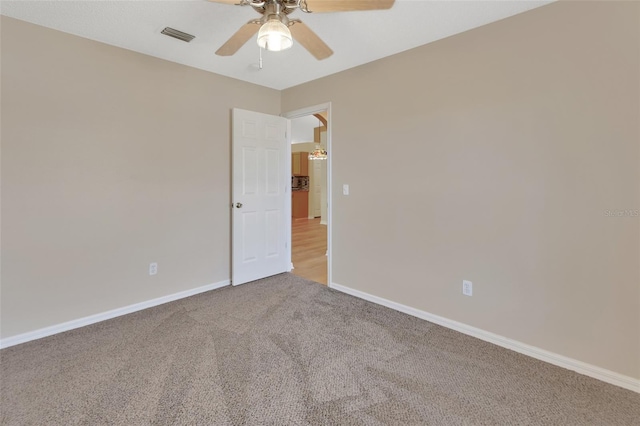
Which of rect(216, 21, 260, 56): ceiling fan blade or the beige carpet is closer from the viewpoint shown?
the beige carpet

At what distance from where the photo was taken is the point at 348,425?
4.85 ft

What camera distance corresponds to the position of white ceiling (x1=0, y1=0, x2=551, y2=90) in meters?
2.03

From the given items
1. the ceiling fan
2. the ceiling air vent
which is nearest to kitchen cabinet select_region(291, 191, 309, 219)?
the ceiling air vent

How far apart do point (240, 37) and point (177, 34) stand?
88 cm

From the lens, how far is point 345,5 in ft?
5.23

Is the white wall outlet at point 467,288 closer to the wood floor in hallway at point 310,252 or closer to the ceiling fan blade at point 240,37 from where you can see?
the wood floor in hallway at point 310,252

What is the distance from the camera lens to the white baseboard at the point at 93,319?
2.26m

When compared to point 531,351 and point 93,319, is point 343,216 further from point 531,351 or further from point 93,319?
point 93,319

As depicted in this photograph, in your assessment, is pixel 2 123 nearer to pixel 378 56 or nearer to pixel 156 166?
pixel 156 166

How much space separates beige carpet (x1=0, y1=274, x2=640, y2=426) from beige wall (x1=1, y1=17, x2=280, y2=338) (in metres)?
0.41

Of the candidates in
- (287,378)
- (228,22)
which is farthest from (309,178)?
(287,378)

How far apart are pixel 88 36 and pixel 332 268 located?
314cm

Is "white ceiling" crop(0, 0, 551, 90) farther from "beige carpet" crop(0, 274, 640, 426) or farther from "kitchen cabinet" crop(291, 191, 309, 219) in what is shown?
"kitchen cabinet" crop(291, 191, 309, 219)

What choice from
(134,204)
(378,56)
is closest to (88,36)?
(134,204)
